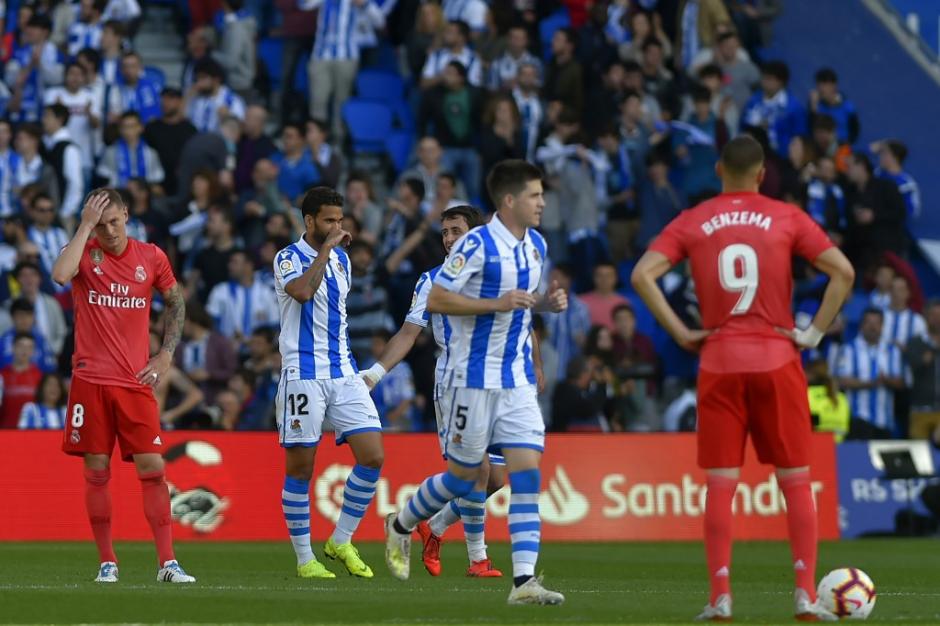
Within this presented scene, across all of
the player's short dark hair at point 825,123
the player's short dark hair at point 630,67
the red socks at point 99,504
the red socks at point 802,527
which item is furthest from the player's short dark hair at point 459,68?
the red socks at point 802,527

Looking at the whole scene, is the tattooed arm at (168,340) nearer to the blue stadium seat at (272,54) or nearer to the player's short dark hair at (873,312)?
the player's short dark hair at (873,312)

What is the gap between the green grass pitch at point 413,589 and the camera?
9.38 m

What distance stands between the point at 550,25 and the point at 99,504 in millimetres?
16030

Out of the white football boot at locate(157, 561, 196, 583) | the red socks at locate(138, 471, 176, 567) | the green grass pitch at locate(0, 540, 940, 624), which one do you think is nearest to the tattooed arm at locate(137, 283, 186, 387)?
the red socks at locate(138, 471, 176, 567)

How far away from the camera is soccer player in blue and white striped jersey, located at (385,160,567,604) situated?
10102 millimetres

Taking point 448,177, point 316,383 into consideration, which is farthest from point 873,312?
point 316,383

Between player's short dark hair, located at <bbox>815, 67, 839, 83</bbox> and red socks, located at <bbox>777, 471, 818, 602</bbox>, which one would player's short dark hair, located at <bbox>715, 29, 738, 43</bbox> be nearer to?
player's short dark hair, located at <bbox>815, 67, 839, 83</bbox>

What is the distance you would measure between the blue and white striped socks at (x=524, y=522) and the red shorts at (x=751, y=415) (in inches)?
47.5

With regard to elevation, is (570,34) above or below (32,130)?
above

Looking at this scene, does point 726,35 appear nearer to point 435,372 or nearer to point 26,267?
point 26,267

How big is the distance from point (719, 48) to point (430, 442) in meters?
9.22

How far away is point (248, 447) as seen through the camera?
18.4 meters

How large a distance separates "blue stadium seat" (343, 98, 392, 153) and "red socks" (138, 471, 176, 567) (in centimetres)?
1349

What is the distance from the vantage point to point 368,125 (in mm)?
24906
